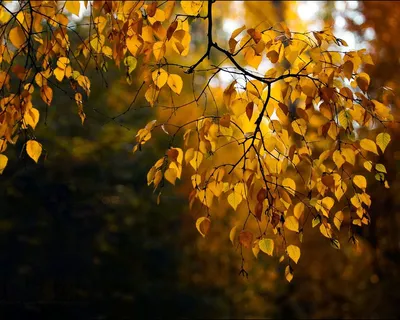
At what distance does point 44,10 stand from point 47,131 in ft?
14.4

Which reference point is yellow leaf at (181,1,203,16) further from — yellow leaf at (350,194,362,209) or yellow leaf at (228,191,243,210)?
yellow leaf at (350,194,362,209)

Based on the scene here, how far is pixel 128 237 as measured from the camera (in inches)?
A: 300

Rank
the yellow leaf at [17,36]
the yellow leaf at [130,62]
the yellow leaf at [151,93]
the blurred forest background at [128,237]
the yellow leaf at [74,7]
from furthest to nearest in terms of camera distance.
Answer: the blurred forest background at [128,237] < the yellow leaf at [130,62] < the yellow leaf at [151,93] < the yellow leaf at [17,36] < the yellow leaf at [74,7]

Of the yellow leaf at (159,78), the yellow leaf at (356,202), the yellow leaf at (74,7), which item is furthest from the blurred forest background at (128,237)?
the yellow leaf at (74,7)

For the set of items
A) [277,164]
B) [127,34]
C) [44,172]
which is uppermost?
[44,172]

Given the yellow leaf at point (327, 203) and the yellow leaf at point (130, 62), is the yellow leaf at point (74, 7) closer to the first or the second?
the yellow leaf at point (130, 62)

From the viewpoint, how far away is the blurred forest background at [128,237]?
6738 mm

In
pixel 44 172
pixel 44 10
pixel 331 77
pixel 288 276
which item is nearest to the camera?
pixel 331 77

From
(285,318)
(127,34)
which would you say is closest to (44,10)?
(127,34)

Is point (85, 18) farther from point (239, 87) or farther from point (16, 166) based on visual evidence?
point (239, 87)

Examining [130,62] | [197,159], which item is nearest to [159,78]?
[130,62]

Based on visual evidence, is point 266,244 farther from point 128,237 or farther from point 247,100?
point 128,237

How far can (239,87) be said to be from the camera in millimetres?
2605

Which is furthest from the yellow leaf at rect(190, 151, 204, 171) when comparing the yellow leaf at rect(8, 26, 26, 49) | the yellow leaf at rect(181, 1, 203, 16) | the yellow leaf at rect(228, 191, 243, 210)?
the yellow leaf at rect(8, 26, 26, 49)
